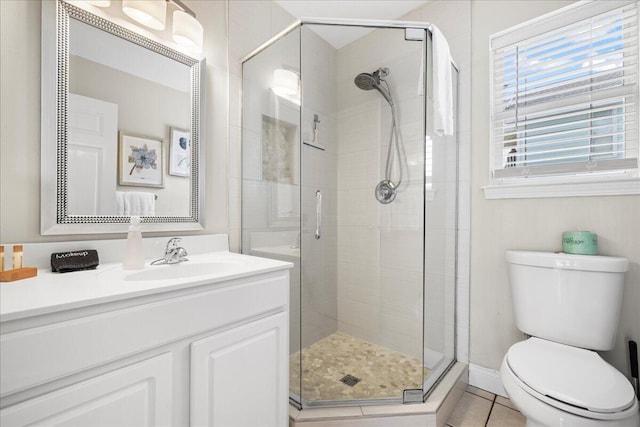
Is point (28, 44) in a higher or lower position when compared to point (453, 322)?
higher

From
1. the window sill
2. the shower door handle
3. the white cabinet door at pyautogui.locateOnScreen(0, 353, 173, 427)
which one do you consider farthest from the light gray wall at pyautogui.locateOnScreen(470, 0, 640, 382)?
the white cabinet door at pyautogui.locateOnScreen(0, 353, 173, 427)

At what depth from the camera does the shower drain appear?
1604 millimetres

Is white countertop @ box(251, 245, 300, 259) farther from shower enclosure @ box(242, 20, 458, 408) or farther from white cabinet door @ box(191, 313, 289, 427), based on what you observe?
white cabinet door @ box(191, 313, 289, 427)

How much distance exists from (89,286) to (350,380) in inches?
53.9

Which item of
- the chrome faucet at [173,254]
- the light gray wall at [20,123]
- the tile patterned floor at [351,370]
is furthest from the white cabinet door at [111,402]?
the tile patterned floor at [351,370]

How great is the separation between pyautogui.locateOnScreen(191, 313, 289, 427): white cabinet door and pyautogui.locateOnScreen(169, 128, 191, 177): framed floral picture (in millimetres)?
855

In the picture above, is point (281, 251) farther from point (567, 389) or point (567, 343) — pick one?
point (567, 343)

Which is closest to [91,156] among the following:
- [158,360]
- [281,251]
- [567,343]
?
[158,360]

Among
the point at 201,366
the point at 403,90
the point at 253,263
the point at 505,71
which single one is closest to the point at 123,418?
the point at 201,366

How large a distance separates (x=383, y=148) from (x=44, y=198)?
1.71m

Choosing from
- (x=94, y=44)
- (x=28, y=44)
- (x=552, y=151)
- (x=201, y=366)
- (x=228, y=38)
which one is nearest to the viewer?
(x=201, y=366)

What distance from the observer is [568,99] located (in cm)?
152

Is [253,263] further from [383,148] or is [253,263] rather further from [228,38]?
[228,38]

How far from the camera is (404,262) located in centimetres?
183
